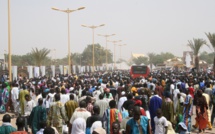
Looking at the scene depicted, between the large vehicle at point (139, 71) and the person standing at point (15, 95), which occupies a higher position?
the large vehicle at point (139, 71)

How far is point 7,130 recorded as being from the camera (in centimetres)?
673

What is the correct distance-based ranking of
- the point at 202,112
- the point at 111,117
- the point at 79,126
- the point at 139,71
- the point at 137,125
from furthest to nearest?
the point at 139,71
the point at 202,112
the point at 111,117
the point at 79,126
the point at 137,125

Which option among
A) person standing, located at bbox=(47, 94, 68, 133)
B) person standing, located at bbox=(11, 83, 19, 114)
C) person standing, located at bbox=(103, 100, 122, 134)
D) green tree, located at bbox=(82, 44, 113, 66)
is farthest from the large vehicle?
green tree, located at bbox=(82, 44, 113, 66)

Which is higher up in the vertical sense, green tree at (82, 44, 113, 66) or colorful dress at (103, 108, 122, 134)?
green tree at (82, 44, 113, 66)

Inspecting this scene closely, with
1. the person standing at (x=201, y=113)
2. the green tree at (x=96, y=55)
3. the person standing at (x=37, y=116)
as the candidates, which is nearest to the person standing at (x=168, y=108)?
the person standing at (x=201, y=113)

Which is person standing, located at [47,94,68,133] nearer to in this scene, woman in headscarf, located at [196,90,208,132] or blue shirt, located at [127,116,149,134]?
blue shirt, located at [127,116,149,134]

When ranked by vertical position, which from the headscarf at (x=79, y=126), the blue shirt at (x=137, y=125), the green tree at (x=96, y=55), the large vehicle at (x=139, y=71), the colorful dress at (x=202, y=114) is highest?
the green tree at (x=96, y=55)

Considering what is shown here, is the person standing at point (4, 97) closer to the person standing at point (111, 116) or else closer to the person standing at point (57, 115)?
the person standing at point (57, 115)

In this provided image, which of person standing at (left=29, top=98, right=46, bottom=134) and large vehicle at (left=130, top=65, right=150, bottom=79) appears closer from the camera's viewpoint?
person standing at (left=29, top=98, right=46, bottom=134)

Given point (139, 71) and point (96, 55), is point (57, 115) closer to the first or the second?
point (139, 71)

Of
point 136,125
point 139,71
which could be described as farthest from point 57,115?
point 139,71

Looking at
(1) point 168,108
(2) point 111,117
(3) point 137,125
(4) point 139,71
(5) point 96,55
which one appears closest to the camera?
(3) point 137,125

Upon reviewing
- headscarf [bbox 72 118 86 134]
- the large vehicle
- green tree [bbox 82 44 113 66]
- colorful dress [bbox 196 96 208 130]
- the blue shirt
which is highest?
green tree [bbox 82 44 113 66]

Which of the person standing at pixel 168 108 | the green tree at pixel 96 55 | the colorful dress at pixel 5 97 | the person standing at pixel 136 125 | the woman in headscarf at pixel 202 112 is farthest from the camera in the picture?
the green tree at pixel 96 55
